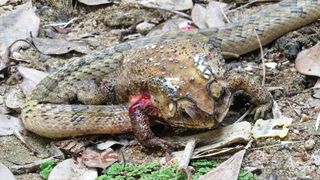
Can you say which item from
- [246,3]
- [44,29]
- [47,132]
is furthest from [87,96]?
[246,3]

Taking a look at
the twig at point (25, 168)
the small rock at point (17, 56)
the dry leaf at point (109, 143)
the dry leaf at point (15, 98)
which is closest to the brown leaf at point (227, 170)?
the dry leaf at point (109, 143)

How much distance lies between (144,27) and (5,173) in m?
2.36

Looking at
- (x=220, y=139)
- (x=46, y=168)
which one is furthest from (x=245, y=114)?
(x=46, y=168)

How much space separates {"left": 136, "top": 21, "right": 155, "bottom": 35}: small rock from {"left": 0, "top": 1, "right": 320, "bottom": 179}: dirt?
0.07 meters

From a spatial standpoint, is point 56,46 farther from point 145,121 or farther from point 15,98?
point 145,121

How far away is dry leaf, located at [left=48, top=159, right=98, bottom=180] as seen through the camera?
4727 mm

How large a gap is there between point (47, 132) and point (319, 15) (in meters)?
2.66

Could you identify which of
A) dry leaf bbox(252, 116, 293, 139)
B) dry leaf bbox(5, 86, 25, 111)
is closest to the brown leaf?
dry leaf bbox(252, 116, 293, 139)

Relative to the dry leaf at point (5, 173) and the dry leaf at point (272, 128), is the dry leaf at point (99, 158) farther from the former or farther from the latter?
the dry leaf at point (272, 128)

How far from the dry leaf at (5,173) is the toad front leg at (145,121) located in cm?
87

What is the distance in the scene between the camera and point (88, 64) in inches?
231

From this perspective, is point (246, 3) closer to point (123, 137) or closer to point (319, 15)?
point (319, 15)

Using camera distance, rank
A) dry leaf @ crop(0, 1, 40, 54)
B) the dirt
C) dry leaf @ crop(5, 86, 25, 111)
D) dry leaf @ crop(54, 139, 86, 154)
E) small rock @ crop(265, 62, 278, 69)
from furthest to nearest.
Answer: dry leaf @ crop(0, 1, 40, 54) → small rock @ crop(265, 62, 278, 69) → dry leaf @ crop(5, 86, 25, 111) → dry leaf @ crop(54, 139, 86, 154) → the dirt

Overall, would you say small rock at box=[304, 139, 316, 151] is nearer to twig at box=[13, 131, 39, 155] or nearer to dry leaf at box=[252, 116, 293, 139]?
dry leaf at box=[252, 116, 293, 139]
